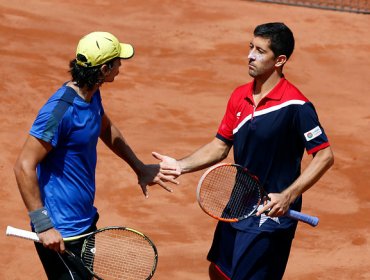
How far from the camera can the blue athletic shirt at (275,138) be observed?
6410 millimetres

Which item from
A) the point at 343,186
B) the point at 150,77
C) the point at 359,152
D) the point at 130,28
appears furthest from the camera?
the point at 130,28

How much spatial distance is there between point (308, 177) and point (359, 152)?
5.40m

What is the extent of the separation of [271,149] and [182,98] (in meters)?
6.63

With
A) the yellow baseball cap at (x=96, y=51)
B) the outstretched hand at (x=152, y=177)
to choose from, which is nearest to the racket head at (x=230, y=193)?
the outstretched hand at (x=152, y=177)

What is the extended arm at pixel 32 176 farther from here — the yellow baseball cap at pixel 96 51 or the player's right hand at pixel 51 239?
the yellow baseball cap at pixel 96 51

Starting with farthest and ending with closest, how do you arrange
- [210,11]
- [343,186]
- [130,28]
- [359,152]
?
1. [210,11]
2. [130,28]
3. [359,152]
4. [343,186]

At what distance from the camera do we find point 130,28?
16.0 metres

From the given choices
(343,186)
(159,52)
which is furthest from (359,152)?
(159,52)

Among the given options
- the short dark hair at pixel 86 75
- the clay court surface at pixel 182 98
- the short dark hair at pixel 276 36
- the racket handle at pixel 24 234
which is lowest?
the clay court surface at pixel 182 98

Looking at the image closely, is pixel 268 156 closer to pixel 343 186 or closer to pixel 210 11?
pixel 343 186

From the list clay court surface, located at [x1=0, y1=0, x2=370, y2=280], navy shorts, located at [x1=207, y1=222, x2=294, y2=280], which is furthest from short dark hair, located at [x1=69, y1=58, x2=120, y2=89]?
clay court surface, located at [x1=0, y1=0, x2=370, y2=280]

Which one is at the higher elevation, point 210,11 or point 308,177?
point 308,177

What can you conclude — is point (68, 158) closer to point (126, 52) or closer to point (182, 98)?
point (126, 52)

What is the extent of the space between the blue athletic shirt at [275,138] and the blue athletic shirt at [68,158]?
1.12 metres
